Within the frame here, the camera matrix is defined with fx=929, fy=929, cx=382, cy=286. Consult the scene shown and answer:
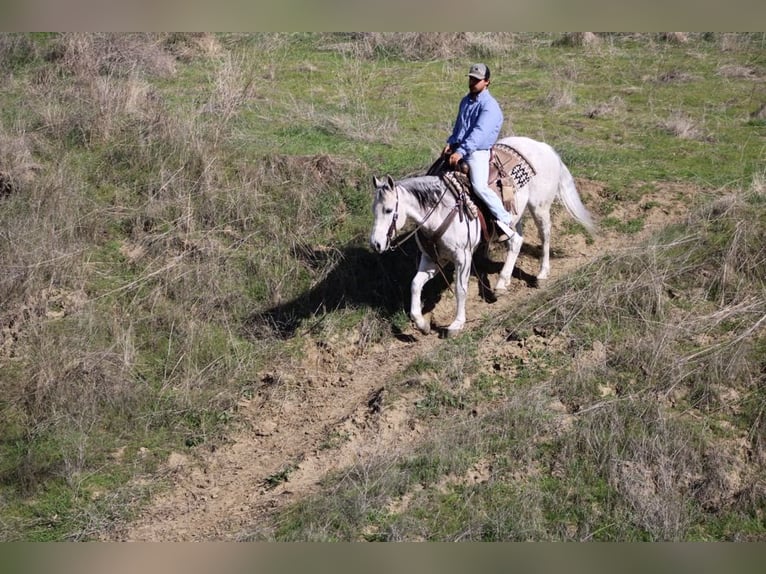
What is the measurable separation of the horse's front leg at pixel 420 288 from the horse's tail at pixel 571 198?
219 centimetres

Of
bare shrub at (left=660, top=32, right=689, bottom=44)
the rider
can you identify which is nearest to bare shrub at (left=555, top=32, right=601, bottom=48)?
bare shrub at (left=660, top=32, right=689, bottom=44)

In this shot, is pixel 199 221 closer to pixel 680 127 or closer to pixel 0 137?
pixel 0 137

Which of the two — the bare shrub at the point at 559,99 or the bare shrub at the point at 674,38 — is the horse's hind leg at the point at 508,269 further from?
the bare shrub at the point at 674,38

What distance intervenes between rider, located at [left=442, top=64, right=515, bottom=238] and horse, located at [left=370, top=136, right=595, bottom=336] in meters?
0.27

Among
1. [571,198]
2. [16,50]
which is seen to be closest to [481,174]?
[571,198]

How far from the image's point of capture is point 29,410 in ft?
33.9

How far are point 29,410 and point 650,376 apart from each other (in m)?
6.78

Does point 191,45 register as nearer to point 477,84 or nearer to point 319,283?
point 319,283

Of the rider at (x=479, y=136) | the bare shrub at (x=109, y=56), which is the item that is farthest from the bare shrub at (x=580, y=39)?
the rider at (x=479, y=136)

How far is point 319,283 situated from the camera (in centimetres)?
1197

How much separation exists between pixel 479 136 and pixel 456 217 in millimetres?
953

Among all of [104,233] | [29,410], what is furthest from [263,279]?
[29,410]

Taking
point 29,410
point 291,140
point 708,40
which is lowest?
point 29,410

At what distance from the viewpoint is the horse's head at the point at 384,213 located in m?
9.91
